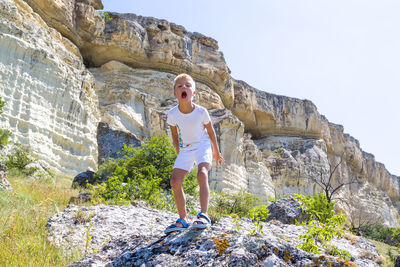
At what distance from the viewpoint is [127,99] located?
82.9 ft

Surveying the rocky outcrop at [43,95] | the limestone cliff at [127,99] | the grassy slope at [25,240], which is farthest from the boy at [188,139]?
the rocky outcrop at [43,95]

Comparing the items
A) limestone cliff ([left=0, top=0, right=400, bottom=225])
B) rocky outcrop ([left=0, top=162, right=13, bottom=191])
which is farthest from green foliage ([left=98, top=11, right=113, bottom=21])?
rocky outcrop ([left=0, top=162, right=13, bottom=191])

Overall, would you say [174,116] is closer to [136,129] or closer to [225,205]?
[225,205]

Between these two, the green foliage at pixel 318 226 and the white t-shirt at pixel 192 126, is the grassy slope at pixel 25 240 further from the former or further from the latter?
the green foliage at pixel 318 226

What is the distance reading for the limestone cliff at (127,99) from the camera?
15.8 meters

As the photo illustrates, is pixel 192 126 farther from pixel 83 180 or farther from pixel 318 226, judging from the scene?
pixel 83 180

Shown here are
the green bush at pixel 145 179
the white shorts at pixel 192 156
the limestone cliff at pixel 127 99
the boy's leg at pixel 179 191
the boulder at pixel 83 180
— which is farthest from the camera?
the limestone cliff at pixel 127 99

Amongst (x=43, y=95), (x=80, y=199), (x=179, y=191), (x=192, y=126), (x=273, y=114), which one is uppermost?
(x=273, y=114)

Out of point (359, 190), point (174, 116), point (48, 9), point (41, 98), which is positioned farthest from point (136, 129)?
point (359, 190)

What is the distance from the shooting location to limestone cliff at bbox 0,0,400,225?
1578cm

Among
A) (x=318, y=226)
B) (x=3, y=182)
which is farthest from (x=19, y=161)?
(x=318, y=226)

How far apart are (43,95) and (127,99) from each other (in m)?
9.20

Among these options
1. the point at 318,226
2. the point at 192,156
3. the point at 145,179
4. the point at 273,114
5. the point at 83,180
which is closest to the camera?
the point at 192,156

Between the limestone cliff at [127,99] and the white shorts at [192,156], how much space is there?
490 inches
